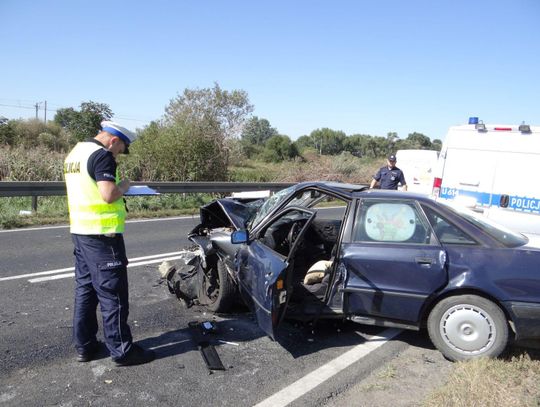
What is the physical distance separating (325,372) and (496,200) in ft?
14.8

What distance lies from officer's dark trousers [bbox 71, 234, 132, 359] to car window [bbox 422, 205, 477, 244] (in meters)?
2.60

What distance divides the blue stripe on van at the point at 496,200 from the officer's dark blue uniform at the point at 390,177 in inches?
72.2

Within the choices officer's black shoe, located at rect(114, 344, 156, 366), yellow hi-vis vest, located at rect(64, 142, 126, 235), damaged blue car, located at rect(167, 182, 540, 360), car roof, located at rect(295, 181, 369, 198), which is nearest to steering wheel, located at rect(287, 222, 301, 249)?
damaged blue car, located at rect(167, 182, 540, 360)

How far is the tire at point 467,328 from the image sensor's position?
3562mm

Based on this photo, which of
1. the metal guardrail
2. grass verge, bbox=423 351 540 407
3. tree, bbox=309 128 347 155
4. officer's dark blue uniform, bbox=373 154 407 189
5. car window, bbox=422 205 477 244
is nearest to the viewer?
grass verge, bbox=423 351 540 407

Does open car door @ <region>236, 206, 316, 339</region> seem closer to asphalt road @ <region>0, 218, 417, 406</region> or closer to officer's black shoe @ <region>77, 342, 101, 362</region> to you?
asphalt road @ <region>0, 218, 417, 406</region>

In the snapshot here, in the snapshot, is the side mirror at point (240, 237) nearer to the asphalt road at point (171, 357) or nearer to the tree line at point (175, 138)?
the asphalt road at point (171, 357)

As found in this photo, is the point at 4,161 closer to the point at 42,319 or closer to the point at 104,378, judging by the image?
the point at 42,319

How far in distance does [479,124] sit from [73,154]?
5882 millimetres

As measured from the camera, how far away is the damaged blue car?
3566 mm

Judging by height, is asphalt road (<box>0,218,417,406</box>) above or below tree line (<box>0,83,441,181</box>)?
below

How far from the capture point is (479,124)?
6.91m

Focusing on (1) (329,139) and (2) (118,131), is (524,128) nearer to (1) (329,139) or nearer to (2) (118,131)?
(2) (118,131)

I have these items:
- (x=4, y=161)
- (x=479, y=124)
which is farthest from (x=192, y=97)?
(x=479, y=124)
